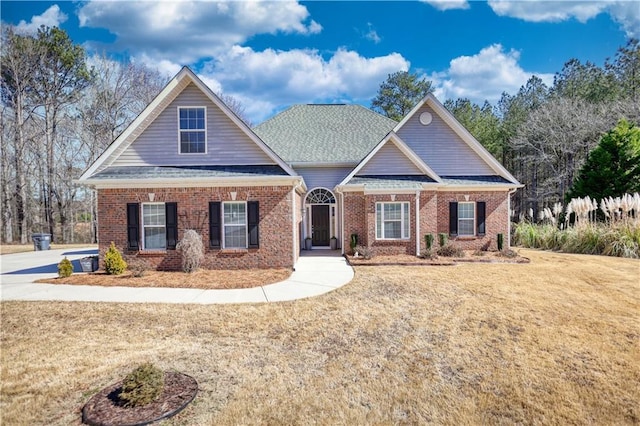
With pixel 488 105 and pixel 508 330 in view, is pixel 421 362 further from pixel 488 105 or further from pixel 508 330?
pixel 488 105

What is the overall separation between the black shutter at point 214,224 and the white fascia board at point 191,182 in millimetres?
742

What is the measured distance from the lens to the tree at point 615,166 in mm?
19078

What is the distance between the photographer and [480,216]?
15.9 metres

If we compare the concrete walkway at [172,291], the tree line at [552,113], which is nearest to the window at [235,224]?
the concrete walkway at [172,291]

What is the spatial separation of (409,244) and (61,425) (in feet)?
41.3

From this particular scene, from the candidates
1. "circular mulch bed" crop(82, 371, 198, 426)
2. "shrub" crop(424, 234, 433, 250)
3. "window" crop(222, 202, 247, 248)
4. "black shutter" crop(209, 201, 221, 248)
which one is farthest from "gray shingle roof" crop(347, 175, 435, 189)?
"circular mulch bed" crop(82, 371, 198, 426)

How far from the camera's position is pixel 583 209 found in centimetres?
1580

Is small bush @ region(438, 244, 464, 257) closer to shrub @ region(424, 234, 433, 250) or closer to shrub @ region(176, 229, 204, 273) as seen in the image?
shrub @ region(424, 234, 433, 250)

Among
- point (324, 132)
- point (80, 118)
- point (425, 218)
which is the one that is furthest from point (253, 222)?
point (80, 118)

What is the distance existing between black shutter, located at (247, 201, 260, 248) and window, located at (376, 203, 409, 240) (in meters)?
5.39

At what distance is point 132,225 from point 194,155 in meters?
3.20

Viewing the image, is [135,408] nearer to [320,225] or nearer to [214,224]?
[214,224]

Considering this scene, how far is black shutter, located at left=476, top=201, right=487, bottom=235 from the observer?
1584cm

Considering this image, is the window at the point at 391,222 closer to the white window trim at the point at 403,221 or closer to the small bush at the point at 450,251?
the white window trim at the point at 403,221
